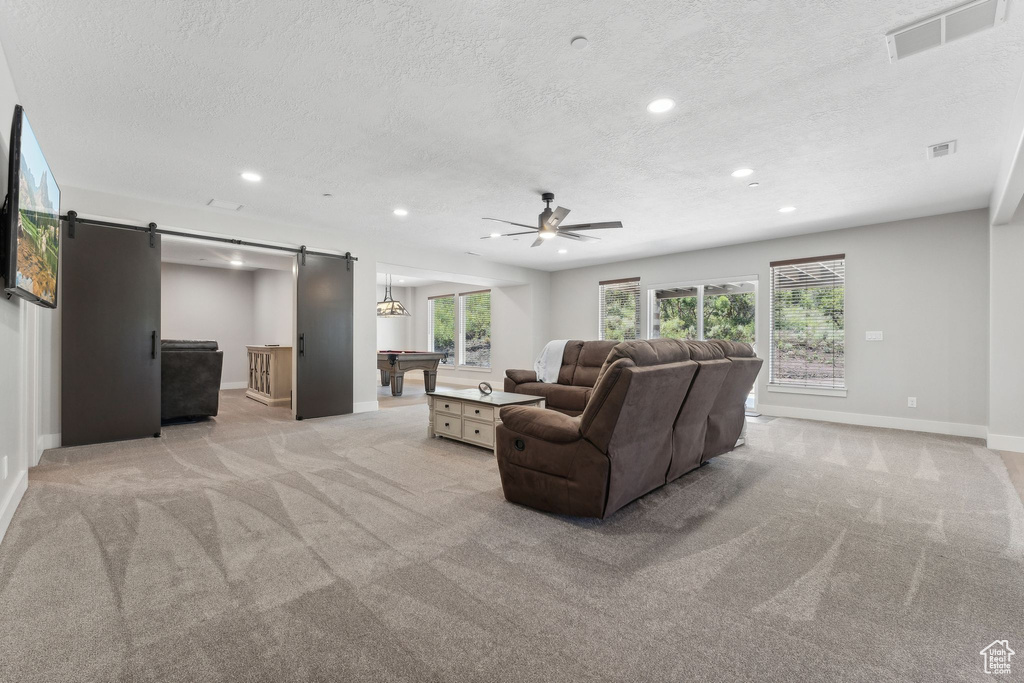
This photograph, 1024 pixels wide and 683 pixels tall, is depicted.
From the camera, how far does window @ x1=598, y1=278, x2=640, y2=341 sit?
26.7 ft

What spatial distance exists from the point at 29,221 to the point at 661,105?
11.7 feet

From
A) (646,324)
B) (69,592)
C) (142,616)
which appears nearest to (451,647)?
(142,616)

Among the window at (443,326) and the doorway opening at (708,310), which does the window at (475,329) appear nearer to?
the window at (443,326)

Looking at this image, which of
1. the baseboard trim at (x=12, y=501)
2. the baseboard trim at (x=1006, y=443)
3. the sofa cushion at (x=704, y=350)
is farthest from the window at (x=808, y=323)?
the baseboard trim at (x=12, y=501)

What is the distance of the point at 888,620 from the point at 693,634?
2.47 ft

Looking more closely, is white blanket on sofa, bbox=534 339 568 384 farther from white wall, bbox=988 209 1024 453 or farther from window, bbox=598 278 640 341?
white wall, bbox=988 209 1024 453

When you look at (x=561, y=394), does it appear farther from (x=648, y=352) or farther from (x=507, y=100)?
(x=507, y=100)

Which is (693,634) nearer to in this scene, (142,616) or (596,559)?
(596,559)

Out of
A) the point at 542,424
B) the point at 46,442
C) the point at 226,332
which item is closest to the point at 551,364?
the point at 542,424

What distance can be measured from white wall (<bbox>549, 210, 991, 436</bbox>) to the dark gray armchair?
7.31 meters

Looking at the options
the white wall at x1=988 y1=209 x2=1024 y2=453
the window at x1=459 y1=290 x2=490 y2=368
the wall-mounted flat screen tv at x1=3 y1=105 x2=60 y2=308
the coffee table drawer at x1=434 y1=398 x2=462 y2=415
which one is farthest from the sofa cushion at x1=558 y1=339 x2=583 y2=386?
the wall-mounted flat screen tv at x1=3 y1=105 x2=60 y2=308

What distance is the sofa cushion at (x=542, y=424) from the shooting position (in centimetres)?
257

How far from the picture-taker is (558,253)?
25.1 feet

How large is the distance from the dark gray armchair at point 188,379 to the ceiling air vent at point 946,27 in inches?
258
